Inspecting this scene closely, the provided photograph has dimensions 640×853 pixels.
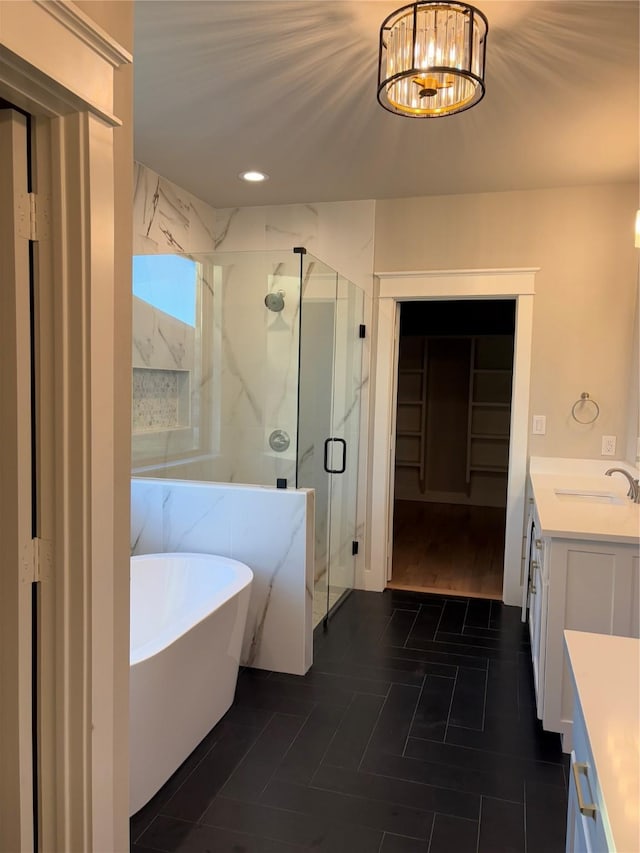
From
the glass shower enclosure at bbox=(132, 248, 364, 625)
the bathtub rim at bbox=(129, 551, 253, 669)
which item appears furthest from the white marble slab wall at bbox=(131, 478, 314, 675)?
the glass shower enclosure at bbox=(132, 248, 364, 625)

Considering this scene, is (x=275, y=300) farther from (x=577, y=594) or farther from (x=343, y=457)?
(x=577, y=594)

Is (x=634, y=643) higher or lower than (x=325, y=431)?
lower

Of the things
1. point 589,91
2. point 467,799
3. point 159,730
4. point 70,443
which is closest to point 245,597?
point 159,730

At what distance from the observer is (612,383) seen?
3.89 m

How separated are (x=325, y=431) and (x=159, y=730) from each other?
6.98 feet

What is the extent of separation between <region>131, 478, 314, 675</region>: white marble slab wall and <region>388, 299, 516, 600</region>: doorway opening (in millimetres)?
4014

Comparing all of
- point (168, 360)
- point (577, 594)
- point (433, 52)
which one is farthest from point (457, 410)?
point (433, 52)

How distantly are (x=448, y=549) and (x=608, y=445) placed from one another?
2.06 m

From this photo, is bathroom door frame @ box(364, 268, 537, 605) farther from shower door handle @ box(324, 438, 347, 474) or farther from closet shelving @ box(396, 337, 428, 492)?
closet shelving @ box(396, 337, 428, 492)

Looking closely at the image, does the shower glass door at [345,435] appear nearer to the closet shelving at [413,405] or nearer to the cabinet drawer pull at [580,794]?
the cabinet drawer pull at [580,794]

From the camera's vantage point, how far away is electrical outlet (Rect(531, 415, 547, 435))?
13.2 feet

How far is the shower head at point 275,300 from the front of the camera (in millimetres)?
3533

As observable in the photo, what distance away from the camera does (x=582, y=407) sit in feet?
12.9

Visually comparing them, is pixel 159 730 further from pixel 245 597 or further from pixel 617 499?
pixel 617 499
